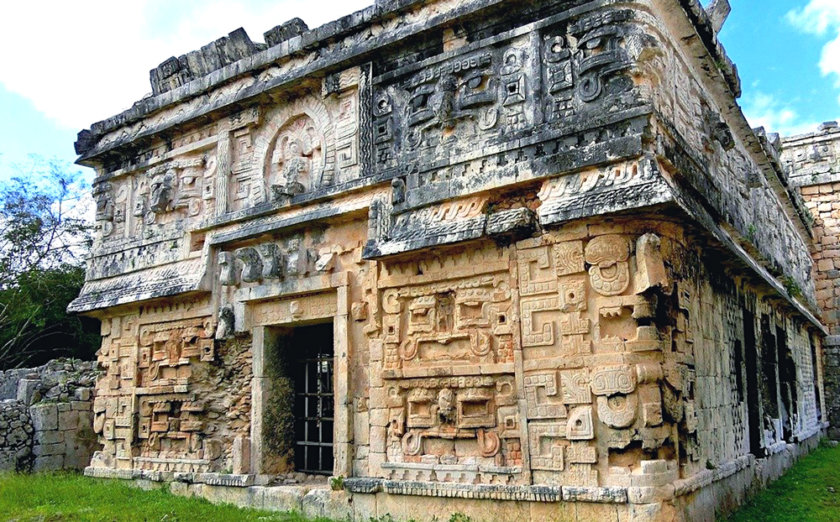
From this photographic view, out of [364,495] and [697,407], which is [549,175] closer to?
[697,407]

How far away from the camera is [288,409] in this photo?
814 cm

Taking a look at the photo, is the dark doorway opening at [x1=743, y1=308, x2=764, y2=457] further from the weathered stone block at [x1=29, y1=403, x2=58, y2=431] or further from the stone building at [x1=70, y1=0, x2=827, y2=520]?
the weathered stone block at [x1=29, y1=403, x2=58, y2=431]

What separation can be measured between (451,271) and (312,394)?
267 cm

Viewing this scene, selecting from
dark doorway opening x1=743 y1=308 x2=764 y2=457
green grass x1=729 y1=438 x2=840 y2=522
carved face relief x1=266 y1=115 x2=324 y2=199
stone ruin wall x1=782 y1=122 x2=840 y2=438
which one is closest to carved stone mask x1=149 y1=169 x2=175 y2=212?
carved face relief x1=266 y1=115 x2=324 y2=199

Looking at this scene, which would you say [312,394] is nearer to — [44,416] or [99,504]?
[99,504]

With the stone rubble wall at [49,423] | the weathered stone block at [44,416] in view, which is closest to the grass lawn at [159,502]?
the stone rubble wall at [49,423]

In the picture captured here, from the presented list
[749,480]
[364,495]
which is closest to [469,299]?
[364,495]

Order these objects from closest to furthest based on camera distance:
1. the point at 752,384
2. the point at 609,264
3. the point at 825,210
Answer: the point at 609,264, the point at 752,384, the point at 825,210

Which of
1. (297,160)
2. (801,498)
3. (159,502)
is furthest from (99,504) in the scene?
(801,498)

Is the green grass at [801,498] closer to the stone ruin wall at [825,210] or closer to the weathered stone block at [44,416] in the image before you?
the stone ruin wall at [825,210]

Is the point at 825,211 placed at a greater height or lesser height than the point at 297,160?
greater

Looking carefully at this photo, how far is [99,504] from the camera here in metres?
7.76

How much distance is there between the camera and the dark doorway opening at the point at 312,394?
815 cm

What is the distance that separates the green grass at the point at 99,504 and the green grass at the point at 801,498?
4.45 m
